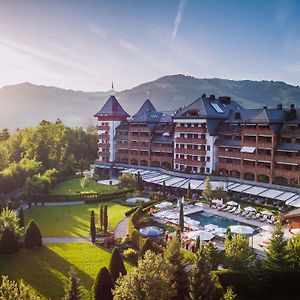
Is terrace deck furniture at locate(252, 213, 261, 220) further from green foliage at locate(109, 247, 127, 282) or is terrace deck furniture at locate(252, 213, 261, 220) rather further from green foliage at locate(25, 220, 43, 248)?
green foliage at locate(25, 220, 43, 248)

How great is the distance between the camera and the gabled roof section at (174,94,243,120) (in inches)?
2904

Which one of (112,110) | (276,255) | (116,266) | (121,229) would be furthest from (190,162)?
(116,266)

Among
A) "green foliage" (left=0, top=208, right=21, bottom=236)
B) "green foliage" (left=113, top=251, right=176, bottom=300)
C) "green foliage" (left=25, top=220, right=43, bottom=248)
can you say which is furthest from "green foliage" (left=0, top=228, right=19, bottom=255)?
"green foliage" (left=113, top=251, right=176, bottom=300)

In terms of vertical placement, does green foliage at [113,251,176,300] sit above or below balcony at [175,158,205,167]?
below

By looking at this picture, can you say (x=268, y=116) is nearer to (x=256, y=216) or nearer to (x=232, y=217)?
(x=256, y=216)

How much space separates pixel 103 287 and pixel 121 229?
2008 cm

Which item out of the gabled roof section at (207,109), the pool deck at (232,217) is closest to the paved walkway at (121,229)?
the pool deck at (232,217)

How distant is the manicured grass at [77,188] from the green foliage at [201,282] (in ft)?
146

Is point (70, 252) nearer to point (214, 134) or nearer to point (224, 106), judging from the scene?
point (214, 134)

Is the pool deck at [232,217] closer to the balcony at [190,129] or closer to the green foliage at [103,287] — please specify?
the balcony at [190,129]

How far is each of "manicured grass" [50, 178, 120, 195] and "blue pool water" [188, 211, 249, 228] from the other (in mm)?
19770

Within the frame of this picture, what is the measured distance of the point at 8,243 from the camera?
127ft

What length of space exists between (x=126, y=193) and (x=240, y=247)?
1510 inches

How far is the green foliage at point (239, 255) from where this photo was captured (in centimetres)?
2975
